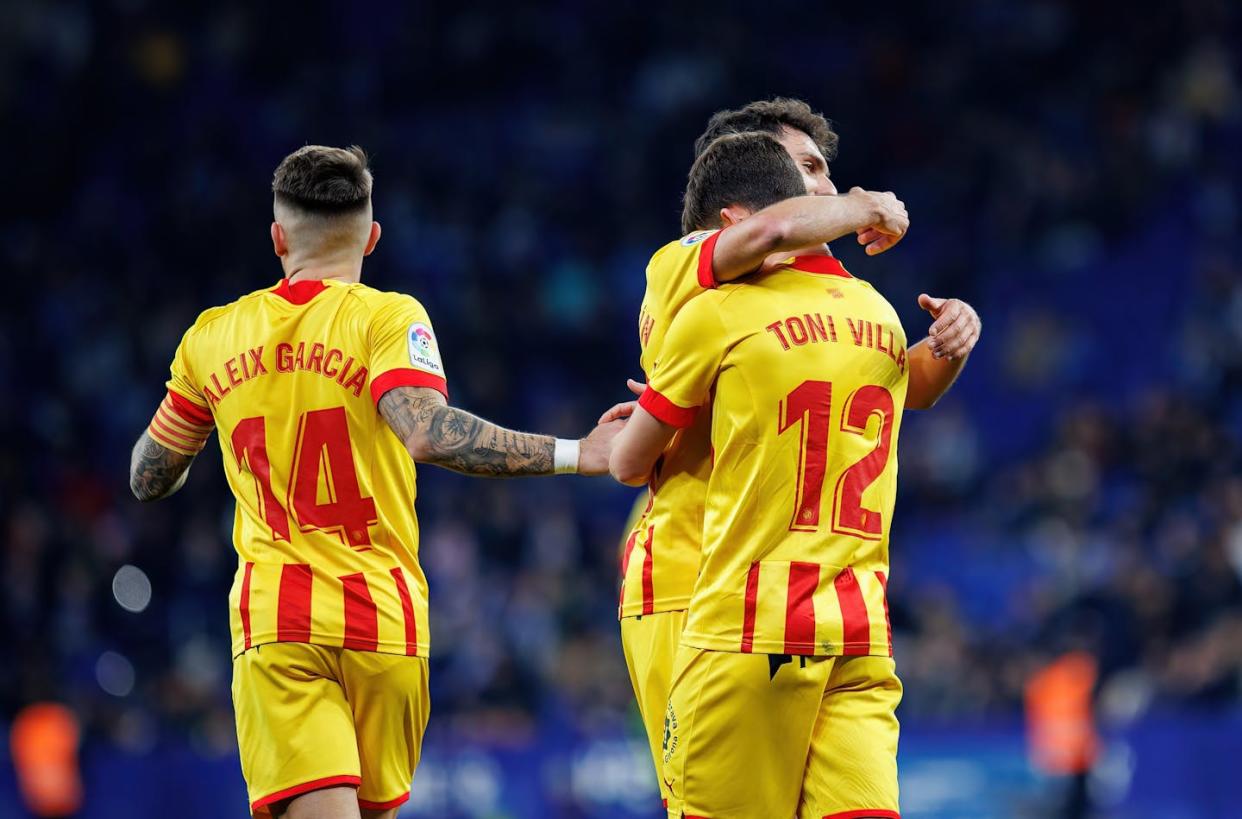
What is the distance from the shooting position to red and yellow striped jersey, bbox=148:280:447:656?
455 centimetres

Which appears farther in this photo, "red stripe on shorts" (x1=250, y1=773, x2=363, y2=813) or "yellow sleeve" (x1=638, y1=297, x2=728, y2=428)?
"red stripe on shorts" (x1=250, y1=773, x2=363, y2=813)

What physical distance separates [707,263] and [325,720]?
62.4 inches

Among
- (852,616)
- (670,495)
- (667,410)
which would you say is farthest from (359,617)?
(852,616)

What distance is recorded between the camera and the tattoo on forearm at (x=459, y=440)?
4434 millimetres

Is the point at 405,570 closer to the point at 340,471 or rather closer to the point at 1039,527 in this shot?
the point at 340,471

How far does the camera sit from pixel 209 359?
187 inches

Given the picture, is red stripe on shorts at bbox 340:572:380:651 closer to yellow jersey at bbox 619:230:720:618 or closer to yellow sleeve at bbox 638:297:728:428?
yellow jersey at bbox 619:230:720:618

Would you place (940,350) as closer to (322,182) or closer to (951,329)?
(951,329)

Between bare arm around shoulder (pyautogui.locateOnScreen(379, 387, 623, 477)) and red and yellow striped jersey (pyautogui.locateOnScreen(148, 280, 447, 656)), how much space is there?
0.07 metres

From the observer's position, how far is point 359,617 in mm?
4551

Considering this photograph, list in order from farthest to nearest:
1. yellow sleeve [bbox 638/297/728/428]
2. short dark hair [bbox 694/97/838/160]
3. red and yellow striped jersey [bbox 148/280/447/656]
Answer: short dark hair [bbox 694/97/838/160]
red and yellow striped jersey [bbox 148/280/447/656]
yellow sleeve [bbox 638/297/728/428]

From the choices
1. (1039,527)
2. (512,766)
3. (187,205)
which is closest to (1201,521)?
(1039,527)

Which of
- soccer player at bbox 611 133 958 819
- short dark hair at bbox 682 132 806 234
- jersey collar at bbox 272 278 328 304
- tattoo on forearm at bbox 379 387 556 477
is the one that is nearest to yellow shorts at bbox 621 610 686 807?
soccer player at bbox 611 133 958 819

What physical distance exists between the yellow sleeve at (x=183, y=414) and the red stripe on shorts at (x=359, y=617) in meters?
0.73
